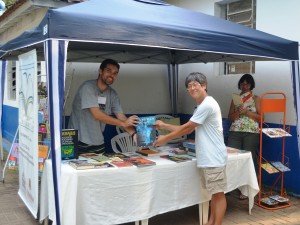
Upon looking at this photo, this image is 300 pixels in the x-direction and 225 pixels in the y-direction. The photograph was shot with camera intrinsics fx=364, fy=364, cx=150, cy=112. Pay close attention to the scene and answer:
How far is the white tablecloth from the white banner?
165mm

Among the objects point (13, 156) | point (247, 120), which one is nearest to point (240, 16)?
point (247, 120)

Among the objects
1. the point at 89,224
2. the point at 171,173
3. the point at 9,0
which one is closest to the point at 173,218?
the point at 171,173

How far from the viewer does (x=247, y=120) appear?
486 cm

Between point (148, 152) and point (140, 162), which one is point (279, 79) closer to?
point (148, 152)

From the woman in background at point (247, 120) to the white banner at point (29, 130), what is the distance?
8.76ft

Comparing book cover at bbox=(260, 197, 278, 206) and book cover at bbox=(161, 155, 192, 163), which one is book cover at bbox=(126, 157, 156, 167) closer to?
book cover at bbox=(161, 155, 192, 163)

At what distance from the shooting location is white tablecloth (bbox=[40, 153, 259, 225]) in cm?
307

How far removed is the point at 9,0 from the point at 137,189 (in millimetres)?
16697

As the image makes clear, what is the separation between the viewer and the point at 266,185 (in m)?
5.37

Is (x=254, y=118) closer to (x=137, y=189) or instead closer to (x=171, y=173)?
(x=171, y=173)

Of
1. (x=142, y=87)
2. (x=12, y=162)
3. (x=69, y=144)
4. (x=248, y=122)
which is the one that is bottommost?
(x=12, y=162)

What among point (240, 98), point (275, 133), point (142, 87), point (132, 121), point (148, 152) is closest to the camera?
point (132, 121)

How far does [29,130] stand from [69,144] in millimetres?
462

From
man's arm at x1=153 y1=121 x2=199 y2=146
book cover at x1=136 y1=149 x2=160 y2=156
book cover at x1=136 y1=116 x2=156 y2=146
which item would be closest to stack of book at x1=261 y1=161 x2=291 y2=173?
book cover at x1=136 y1=149 x2=160 y2=156
